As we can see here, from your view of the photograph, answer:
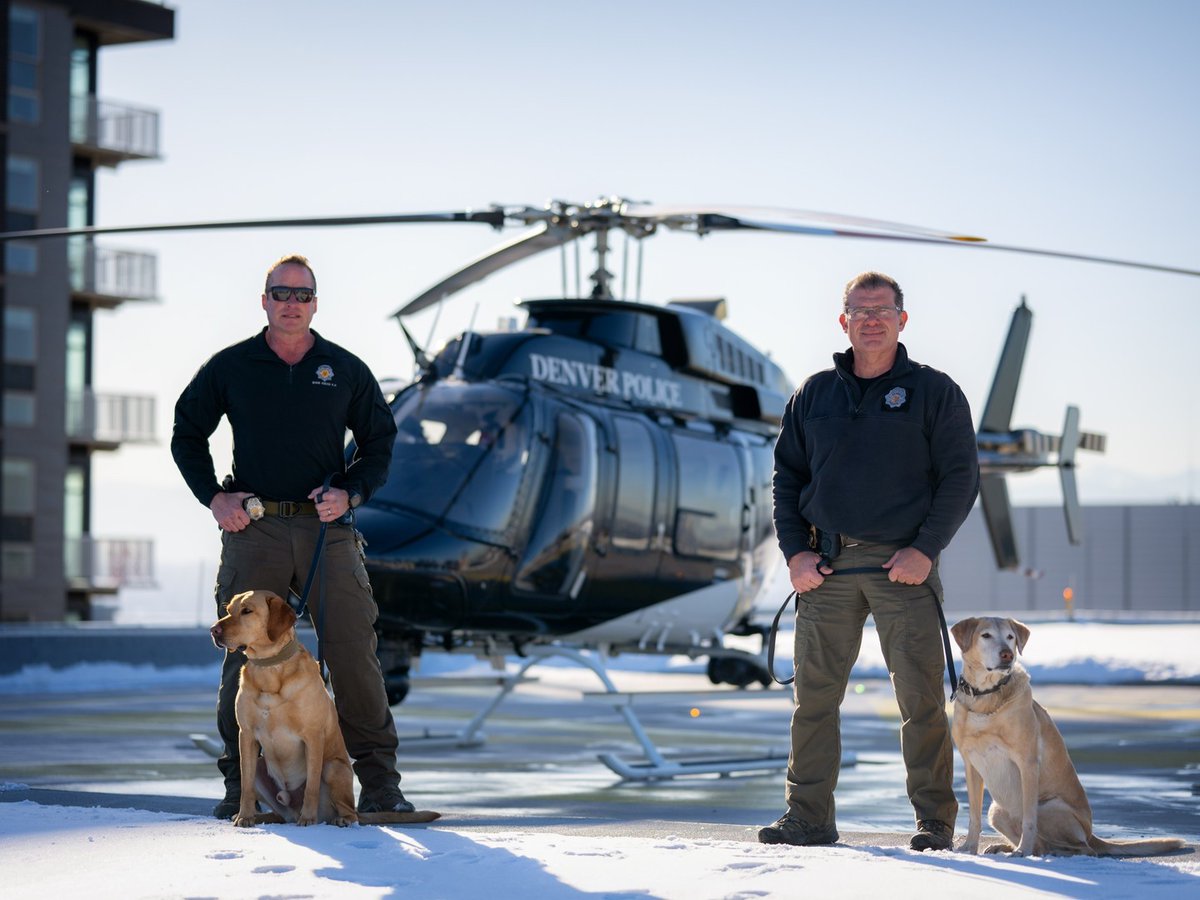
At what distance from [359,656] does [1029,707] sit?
2.55 metres

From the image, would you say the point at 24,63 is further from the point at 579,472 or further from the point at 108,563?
the point at 579,472

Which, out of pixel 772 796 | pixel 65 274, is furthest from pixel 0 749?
pixel 65 274

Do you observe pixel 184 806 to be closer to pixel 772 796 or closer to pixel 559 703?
pixel 772 796

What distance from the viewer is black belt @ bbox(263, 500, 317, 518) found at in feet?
21.6

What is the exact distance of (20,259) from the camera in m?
36.3

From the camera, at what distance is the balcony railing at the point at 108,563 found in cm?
3712

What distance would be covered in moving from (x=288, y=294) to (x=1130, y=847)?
144 inches

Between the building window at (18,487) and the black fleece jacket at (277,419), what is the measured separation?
102 ft

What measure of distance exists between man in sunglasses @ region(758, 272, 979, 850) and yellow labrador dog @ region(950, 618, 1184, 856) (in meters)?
0.22

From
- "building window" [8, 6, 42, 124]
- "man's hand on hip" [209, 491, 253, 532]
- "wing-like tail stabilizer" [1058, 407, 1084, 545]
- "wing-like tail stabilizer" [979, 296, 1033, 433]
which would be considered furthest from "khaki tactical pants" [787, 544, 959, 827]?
"building window" [8, 6, 42, 124]

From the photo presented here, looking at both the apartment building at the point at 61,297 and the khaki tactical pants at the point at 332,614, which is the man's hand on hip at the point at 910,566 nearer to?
the khaki tactical pants at the point at 332,614

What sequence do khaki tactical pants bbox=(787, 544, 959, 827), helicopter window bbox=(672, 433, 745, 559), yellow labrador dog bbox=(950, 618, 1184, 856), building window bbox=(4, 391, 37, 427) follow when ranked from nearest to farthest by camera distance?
yellow labrador dog bbox=(950, 618, 1184, 856) < khaki tactical pants bbox=(787, 544, 959, 827) < helicopter window bbox=(672, 433, 745, 559) < building window bbox=(4, 391, 37, 427)

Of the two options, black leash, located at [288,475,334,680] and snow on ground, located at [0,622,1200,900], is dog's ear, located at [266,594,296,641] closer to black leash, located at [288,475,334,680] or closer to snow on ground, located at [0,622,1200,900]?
black leash, located at [288,475,334,680]

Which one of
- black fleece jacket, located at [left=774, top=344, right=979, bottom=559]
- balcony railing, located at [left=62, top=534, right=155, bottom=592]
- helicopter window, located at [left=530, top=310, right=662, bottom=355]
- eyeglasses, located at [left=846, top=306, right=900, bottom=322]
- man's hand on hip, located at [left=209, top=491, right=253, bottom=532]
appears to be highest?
helicopter window, located at [left=530, top=310, right=662, bottom=355]
